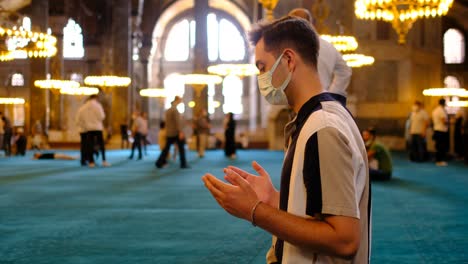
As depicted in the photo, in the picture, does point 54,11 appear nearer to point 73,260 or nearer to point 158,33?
point 158,33

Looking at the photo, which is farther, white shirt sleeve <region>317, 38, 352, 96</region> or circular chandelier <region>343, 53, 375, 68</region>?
circular chandelier <region>343, 53, 375, 68</region>

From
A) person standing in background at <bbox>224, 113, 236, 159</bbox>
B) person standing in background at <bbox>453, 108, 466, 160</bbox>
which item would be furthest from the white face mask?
person standing in background at <bbox>224, 113, 236, 159</bbox>

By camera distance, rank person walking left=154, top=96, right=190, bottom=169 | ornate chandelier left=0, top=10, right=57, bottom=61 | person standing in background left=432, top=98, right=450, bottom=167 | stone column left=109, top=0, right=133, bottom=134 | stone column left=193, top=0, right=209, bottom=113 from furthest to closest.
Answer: stone column left=109, top=0, right=133, bottom=134 → stone column left=193, top=0, right=209, bottom=113 → ornate chandelier left=0, top=10, right=57, bottom=61 → person standing in background left=432, top=98, right=450, bottom=167 → person walking left=154, top=96, right=190, bottom=169

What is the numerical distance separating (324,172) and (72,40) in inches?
1714

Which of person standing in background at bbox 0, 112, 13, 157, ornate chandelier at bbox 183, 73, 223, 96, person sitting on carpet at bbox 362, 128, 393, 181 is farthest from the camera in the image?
ornate chandelier at bbox 183, 73, 223, 96

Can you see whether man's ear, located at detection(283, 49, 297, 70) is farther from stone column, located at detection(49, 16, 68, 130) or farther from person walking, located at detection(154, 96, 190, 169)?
stone column, located at detection(49, 16, 68, 130)

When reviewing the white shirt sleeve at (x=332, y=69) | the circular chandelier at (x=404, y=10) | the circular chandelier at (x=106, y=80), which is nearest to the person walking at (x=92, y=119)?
the circular chandelier at (x=404, y=10)

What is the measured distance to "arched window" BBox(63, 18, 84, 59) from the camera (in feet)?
143

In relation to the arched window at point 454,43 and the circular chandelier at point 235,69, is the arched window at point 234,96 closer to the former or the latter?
the arched window at point 454,43

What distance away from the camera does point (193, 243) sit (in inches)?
208

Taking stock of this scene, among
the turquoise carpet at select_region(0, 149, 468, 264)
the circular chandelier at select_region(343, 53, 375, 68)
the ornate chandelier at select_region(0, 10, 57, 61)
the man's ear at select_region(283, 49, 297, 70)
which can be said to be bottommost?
the turquoise carpet at select_region(0, 149, 468, 264)

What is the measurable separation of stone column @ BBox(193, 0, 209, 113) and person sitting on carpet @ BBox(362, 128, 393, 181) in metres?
16.1

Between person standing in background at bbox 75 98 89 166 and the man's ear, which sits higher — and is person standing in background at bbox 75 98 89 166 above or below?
below

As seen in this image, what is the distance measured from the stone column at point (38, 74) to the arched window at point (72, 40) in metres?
14.9
